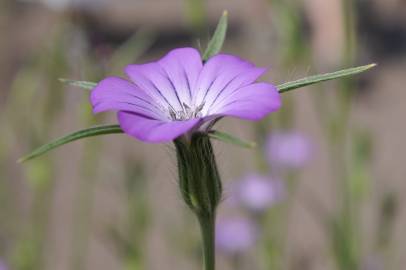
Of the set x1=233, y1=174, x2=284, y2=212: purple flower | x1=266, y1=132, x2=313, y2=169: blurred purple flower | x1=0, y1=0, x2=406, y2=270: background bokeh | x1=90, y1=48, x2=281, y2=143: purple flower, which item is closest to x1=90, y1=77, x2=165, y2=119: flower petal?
x1=90, y1=48, x2=281, y2=143: purple flower

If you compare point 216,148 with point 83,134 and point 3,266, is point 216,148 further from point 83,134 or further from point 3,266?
point 3,266

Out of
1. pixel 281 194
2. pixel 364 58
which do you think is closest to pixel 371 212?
pixel 281 194

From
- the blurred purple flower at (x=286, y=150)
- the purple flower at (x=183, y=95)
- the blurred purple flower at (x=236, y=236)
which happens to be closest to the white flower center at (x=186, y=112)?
the purple flower at (x=183, y=95)

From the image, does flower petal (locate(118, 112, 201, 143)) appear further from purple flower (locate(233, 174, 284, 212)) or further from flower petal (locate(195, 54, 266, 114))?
purple flower (locate(233, 174, 284, 212))

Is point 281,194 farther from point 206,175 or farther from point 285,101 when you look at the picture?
point 206,175

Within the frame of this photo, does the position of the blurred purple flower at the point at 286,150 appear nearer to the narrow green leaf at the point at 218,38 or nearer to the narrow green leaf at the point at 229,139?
the narrow green leaf at the point at 218,38

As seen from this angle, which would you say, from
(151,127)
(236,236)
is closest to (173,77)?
(151,127)
